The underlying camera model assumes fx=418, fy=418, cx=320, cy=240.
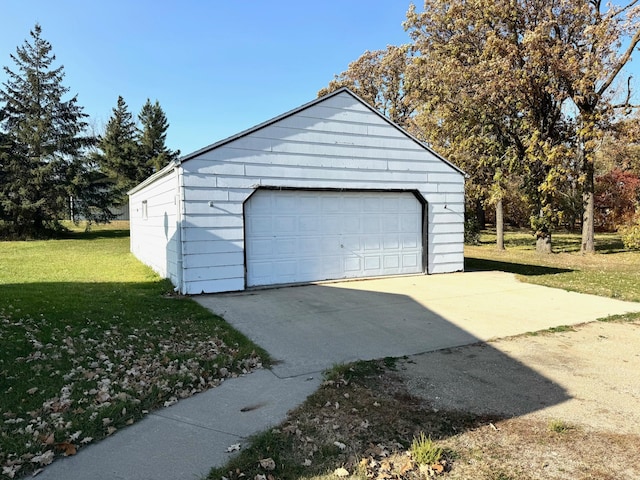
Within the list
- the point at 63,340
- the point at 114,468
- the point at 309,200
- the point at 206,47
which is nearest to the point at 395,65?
the point at 206,47

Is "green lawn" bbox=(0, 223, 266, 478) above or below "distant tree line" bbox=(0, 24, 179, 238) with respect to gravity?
below

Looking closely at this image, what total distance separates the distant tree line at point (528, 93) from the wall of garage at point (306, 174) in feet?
21.4

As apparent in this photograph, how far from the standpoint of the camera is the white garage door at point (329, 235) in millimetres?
9055

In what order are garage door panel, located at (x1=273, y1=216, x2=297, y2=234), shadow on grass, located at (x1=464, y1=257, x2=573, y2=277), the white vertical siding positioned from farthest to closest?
1. shadow on grass, located at (x1=464, y1=257, x2=573, y2=277)
2. garage door panel, located at (x1=273, y1=216, x2=297, y2=234)
3. the white vertical siding

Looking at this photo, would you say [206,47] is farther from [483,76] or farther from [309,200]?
[483,76]

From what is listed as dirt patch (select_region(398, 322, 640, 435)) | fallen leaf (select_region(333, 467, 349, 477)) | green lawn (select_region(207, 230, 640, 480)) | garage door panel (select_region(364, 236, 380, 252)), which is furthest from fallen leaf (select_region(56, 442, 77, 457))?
garage door panel (select_region(364, 236, 380, 252))

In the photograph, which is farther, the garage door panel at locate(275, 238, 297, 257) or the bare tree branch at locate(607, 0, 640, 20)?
the bare tree branch at locate(607, 0, 640, 20)

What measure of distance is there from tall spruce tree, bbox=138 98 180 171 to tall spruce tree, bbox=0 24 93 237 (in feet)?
24.9

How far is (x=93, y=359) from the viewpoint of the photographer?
447 centimetres

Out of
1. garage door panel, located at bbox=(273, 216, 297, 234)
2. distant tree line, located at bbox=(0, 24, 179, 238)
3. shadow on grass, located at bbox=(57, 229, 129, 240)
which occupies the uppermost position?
distant tree line, located at bbox=(0, 24, 179, 238)

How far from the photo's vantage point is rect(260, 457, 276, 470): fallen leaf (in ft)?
8.38

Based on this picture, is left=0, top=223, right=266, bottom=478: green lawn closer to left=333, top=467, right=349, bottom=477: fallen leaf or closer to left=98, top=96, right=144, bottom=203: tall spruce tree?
left=333, top=467, right=349, bottom=477: fallen leaf

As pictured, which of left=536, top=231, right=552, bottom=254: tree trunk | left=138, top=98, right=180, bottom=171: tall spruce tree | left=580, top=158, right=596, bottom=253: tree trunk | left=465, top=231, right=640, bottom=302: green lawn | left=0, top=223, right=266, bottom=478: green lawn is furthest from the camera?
left=138, top=98, right=180, bottom=171: tall spruce tree

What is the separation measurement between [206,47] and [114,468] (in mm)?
15323
